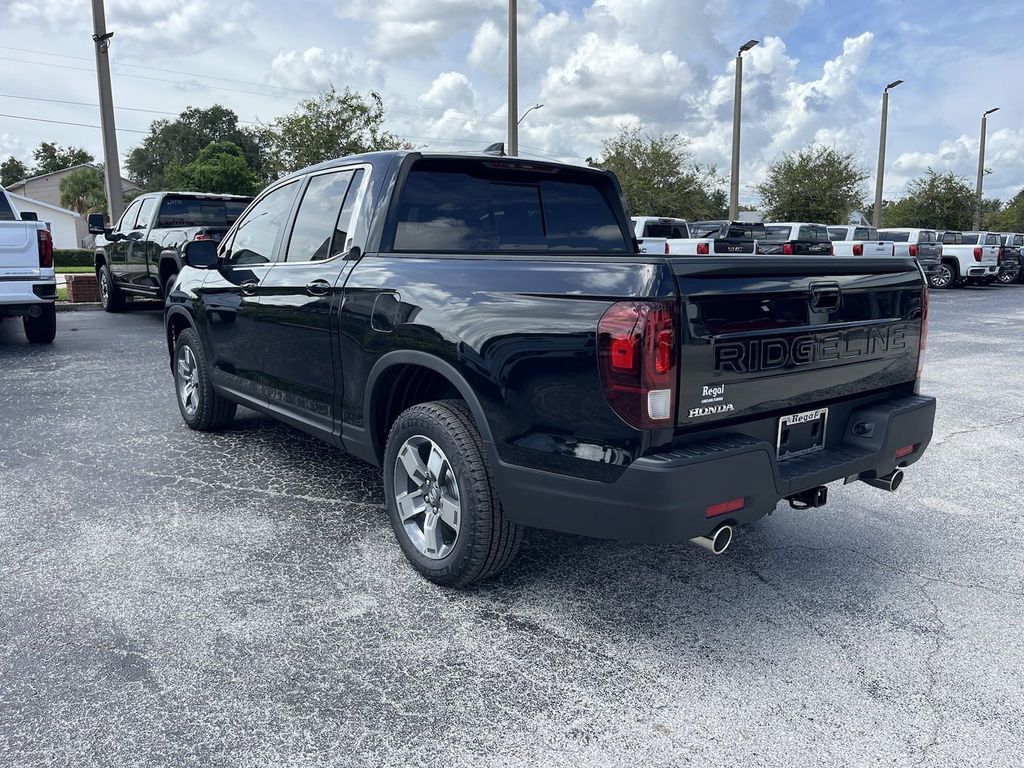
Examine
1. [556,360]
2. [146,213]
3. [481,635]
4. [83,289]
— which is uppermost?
[146,213]

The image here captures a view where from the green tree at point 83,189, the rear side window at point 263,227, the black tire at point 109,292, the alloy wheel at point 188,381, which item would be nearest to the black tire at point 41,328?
the black tire at point 109,292

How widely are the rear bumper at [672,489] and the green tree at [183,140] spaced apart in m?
83.9

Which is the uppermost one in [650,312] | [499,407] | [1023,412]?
[650,312]

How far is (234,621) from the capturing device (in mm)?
3191

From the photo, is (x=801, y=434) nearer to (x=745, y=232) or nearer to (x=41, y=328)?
(x=41, y=328)

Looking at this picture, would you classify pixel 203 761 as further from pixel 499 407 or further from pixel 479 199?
pixel 479 199

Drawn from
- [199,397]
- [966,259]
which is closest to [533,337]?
[199,397]

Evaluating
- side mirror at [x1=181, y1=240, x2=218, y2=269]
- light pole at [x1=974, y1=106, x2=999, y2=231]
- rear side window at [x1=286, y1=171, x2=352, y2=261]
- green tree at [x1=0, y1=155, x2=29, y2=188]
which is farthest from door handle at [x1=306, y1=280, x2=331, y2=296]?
green tree at [x1=0, y1=155, x2=29, y2=188]

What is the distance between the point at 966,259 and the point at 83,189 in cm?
6987

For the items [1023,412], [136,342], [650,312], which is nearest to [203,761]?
[650,312]

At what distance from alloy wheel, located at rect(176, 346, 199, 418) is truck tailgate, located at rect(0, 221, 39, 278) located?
454 centimetres

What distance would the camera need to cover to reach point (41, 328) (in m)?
10.5

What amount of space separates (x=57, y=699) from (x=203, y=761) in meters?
0.65

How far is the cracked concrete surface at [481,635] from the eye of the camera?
8.13 ft
